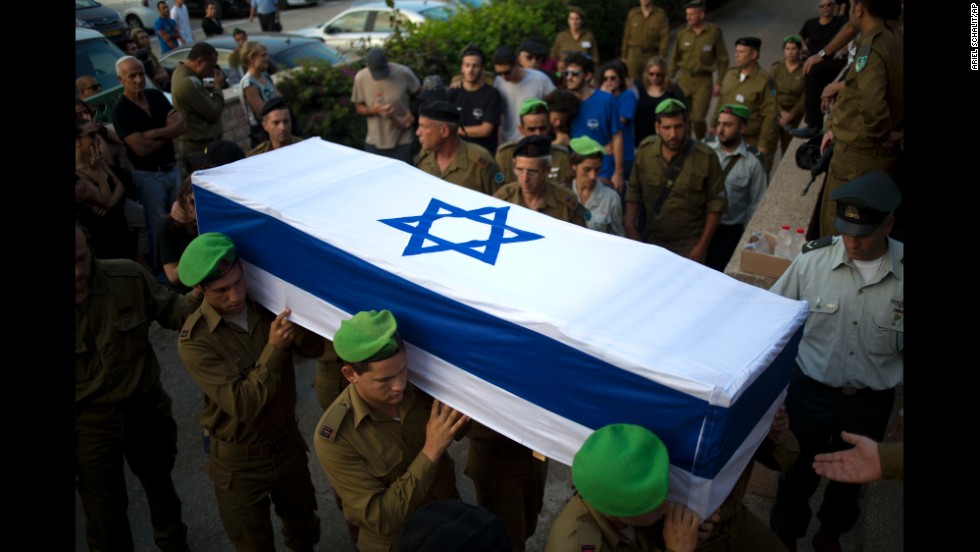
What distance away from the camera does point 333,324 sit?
3.24 meters

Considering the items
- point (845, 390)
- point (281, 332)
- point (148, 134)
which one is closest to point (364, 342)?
point (281, 332)

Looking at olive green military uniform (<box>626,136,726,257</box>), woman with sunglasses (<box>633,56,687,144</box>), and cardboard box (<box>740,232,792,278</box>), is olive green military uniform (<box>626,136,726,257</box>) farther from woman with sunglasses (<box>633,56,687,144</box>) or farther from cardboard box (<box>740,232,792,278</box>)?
woman with sunglasses (<box>633,56,687,144</box>)

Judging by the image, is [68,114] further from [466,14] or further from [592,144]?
[466,14]

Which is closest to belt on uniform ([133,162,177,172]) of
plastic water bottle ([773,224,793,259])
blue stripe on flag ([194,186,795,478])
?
blue stripe on flag ([194,186,795,478])

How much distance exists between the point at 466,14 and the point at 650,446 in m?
9.16

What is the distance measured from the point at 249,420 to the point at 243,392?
133mm

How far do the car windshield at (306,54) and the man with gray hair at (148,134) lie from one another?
383 cm

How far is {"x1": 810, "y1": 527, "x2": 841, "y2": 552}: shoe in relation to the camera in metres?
3.75

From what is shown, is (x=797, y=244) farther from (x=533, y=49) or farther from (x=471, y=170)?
(x=533, y=49)

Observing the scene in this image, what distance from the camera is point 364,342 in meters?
2.67

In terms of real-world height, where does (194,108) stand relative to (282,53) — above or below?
above

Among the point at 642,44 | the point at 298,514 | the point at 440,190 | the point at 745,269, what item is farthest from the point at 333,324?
the point at 642,44

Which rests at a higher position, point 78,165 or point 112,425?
point 78,165

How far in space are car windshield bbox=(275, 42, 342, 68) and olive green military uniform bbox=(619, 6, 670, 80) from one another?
12.2ft
